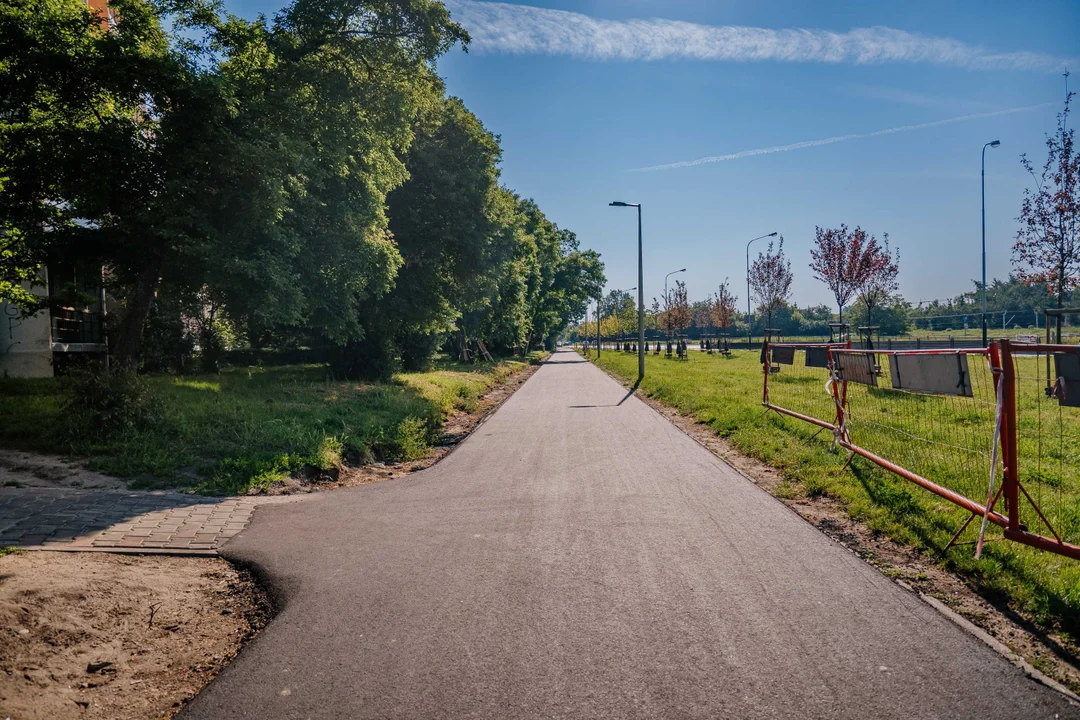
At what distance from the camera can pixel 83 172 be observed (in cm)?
1131

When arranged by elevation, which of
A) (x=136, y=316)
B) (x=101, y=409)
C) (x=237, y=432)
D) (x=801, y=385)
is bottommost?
(x=237, y=432)

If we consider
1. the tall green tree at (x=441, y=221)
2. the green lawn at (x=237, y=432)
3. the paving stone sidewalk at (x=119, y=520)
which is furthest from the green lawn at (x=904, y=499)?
the tall green tree at (x=441, y=221)

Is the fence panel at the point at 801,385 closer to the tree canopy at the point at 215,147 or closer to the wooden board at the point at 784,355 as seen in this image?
the wooden board at the point at 784,355

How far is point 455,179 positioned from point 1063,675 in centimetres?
1959

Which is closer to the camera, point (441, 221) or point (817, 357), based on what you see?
point (817, 357)

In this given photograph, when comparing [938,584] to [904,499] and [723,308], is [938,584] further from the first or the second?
[723,308]

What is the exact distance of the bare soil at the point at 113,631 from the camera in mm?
2975

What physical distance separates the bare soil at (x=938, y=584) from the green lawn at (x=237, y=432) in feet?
19.9

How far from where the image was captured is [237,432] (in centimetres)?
950

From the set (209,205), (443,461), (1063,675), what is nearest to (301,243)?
(209,205)

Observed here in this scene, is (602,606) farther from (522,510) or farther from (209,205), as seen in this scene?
(209,205)

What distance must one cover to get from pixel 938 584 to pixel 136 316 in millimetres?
14601

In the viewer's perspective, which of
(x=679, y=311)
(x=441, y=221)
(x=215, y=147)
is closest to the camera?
(x=215, y=147)

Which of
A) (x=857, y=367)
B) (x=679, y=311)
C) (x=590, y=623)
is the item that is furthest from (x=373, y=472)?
(x=679, y=311)
